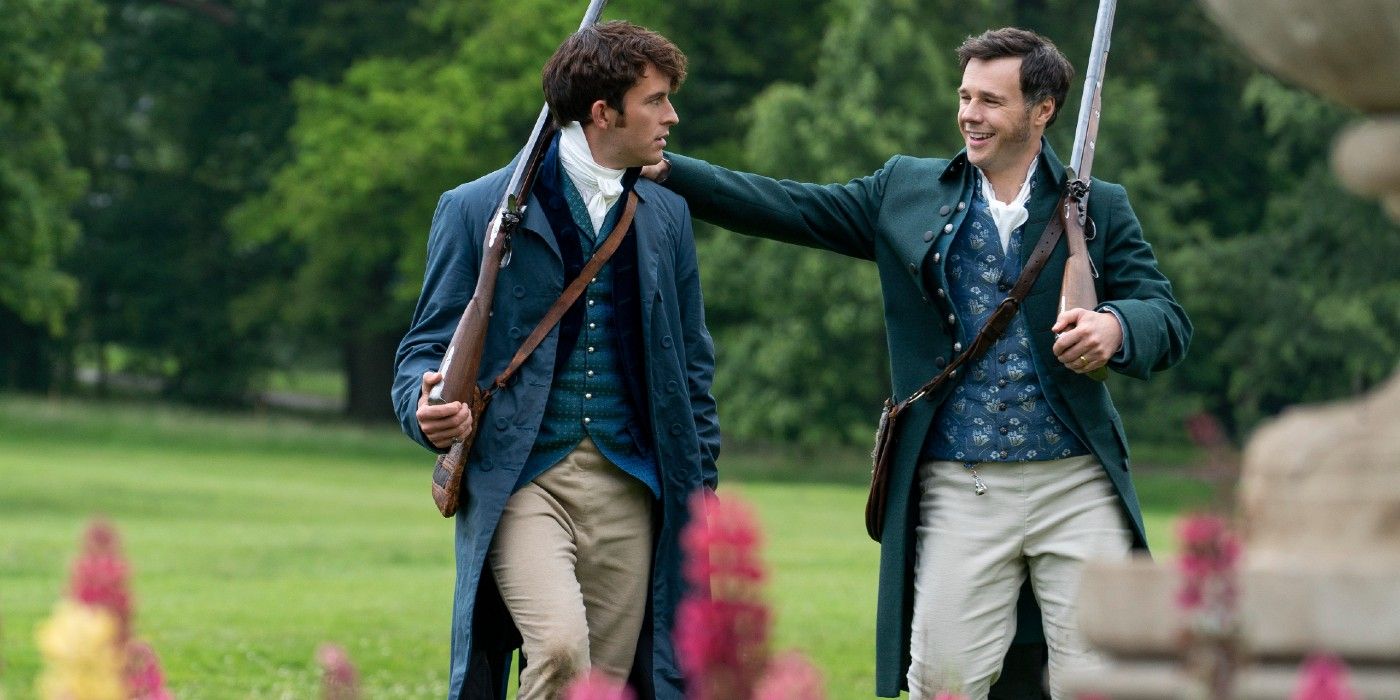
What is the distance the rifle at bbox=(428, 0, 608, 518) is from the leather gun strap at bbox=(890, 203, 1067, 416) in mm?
1257

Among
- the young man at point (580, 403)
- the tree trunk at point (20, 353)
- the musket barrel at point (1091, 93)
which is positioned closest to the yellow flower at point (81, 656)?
the young man at point (580, 403)

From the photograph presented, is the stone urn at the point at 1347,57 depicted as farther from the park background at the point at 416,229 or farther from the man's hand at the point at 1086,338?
the park background at the point at 416,229

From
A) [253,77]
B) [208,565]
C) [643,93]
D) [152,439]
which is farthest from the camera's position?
[253,77]

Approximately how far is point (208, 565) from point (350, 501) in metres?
11.1

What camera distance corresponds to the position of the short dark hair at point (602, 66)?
250 inches

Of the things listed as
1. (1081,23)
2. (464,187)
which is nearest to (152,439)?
(1081,23)

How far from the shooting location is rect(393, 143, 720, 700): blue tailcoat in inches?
249

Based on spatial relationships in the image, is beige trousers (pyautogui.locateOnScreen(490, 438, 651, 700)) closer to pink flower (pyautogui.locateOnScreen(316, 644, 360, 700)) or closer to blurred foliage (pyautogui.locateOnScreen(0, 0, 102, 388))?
pink flower (pyautogui.locateOnScreen(316, 644, 360, 700))

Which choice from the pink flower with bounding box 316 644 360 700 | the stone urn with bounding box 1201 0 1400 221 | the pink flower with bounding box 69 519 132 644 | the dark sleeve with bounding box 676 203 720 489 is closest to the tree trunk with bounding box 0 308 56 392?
the dark sleeve with bounding box 676 203 720 489

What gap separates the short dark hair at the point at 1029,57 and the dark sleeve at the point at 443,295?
61.4 inches

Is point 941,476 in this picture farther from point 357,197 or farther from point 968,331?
point 357,197

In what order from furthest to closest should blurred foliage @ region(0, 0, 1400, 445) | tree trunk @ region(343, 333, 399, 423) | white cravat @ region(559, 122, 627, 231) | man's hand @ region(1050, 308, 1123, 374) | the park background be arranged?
tree trunk @ region(343, 333, 399, 423) → blurred foliage @ region(0, 0, 1400, 445) → the park background → white cravat @ region(559, 122, 627, 231) → man's hand @ region(1050, 308, 1123, 374)

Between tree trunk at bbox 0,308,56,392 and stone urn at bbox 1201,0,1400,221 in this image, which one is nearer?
stone urn at bbox 1201,0,1400,221

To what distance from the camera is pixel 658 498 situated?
257 inches
